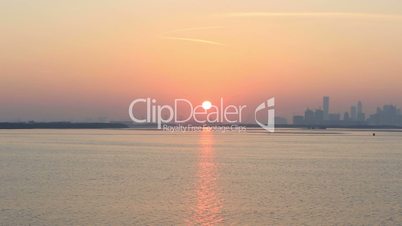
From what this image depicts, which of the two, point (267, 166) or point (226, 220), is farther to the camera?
point (267, 166)

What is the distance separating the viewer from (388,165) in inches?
2221

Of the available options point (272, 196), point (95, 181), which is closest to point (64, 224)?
point (272, 196)

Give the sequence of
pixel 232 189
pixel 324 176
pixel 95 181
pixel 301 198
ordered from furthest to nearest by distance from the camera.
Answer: pixel 324 176 < pixel 95 181 < pixel 232 189 < pixel 301 198

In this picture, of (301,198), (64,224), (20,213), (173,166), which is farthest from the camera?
(173,166)

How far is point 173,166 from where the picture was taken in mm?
52938

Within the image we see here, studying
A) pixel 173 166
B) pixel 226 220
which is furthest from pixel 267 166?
pixel 226 220

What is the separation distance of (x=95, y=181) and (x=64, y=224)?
15.6m

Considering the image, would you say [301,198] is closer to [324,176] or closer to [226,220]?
[226,220]

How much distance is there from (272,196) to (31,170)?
22.3 metres

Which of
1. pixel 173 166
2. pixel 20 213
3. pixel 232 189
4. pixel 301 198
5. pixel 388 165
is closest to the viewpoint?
pixel 20 213

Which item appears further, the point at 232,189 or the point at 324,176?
the point at 324,176

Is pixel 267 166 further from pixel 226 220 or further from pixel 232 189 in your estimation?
pixel 226 220

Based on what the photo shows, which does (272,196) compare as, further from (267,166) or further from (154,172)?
(267,166)

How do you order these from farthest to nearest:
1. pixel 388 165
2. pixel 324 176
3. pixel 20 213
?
pixel 388 165 → pixel 324 176 → pixel 20 213
